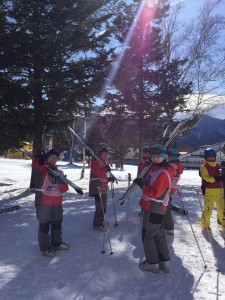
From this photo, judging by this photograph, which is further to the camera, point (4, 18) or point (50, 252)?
point (4, 18)

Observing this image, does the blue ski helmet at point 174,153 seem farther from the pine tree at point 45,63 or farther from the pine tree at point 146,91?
the pine tree at point 146,91

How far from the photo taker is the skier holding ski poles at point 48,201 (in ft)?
19.2

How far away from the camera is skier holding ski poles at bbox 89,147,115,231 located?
7.69m

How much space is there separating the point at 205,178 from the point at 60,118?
24.9 ft

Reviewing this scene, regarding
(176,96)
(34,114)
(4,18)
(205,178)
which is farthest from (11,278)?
(176,96)

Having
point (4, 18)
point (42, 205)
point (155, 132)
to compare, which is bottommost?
point (42, 205)

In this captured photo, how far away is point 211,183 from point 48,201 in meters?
3.82

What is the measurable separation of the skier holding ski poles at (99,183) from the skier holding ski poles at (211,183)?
2.21 m

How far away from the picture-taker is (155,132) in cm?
1798

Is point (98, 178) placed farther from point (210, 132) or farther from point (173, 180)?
point (210, 132)

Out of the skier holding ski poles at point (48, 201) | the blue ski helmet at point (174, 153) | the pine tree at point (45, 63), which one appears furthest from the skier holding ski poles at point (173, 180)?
the pine tree at point (45, 63)

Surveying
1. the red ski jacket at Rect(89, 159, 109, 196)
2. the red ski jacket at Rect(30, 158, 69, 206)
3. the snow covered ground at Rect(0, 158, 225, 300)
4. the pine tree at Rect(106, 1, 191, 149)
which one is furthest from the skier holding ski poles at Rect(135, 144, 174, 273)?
the pine tree at Rect(106, 1, 191, 149)

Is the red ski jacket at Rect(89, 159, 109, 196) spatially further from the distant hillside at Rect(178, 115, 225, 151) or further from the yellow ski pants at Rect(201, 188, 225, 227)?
the distant hillside at Rect(178, 115, 225, 151)

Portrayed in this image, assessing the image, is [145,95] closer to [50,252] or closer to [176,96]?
[176,96]
